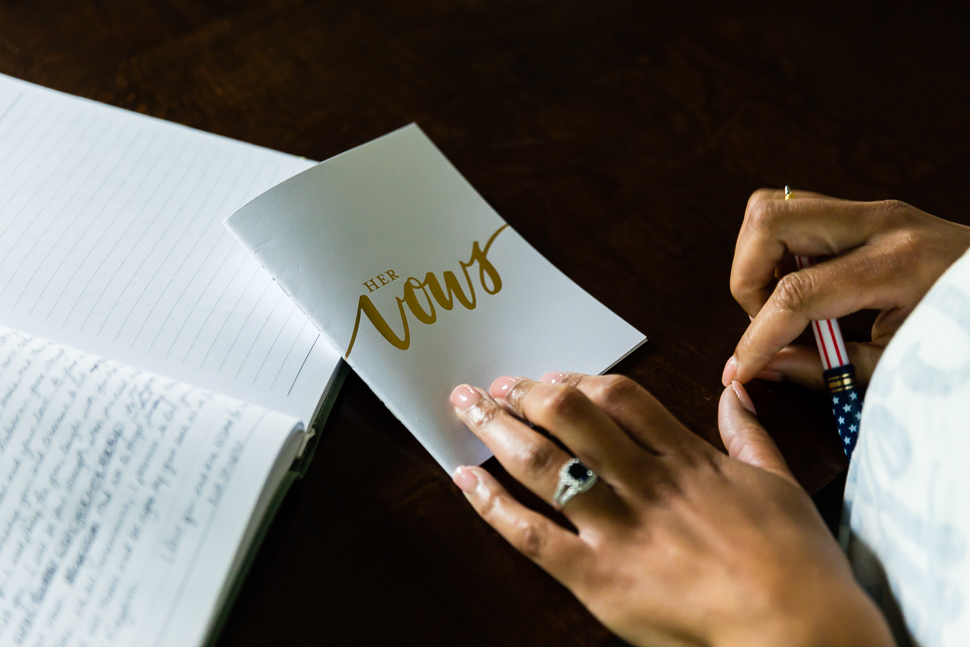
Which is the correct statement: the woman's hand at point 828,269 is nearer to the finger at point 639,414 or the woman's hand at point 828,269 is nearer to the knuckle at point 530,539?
the finger at point 639,414

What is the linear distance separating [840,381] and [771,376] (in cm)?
5

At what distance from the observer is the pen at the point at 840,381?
1.53 feet

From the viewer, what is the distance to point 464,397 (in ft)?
1.55

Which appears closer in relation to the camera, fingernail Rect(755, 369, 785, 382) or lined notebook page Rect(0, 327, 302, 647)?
lined notebook page Rect(0, 327, 302, 647)

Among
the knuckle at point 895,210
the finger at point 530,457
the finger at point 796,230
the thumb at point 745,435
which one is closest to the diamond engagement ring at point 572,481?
the finger at point 530,457

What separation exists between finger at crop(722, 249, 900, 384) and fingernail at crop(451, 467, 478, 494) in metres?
0.22

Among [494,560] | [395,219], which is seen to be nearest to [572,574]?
[494,560]

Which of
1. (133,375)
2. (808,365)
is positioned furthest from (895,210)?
(133,375)

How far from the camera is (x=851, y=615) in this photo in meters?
0.37

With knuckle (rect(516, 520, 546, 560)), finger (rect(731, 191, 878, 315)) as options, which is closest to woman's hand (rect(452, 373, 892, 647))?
knuckle (rect(516, 520, 546, 560))

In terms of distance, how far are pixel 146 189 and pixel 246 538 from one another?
369mm

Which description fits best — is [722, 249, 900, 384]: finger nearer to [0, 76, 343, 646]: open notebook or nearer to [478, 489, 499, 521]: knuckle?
[478, 489, 499, 521]: knuckle

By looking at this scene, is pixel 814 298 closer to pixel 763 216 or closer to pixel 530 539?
pixel 763 216

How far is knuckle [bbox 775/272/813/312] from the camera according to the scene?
19.0 inches
